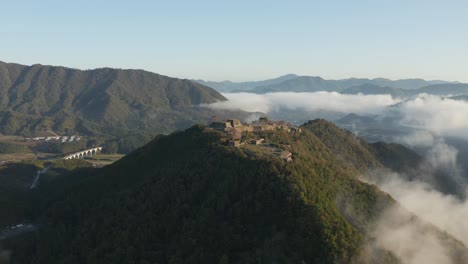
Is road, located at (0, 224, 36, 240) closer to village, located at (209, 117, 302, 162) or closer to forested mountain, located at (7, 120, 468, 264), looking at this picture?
forested mountain, located at (7, 120, 468, 264)

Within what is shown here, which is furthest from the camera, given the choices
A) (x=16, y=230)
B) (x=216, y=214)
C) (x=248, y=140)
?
(x=248, y=140)

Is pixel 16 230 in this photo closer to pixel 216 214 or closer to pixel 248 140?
pixel 216 214

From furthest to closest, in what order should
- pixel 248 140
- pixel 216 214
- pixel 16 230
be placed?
Result: pixel 248 140, pixel 16 230, pixel 216 214

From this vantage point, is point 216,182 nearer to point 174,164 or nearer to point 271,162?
point 271,162

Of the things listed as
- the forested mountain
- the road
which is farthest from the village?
the road

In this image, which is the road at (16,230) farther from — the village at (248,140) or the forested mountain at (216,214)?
the village at (248,140)

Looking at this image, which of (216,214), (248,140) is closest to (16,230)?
(216,214)

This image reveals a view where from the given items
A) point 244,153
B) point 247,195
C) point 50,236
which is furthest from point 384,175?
point 50,236

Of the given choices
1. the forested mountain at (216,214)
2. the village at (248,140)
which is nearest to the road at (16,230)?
the forested mountain at (216,214)

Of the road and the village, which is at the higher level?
the village
